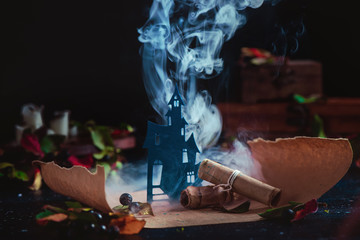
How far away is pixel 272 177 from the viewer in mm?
1460

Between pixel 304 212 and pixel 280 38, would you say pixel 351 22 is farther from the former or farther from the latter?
pixel 304 212

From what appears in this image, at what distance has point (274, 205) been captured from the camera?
4.49 ft

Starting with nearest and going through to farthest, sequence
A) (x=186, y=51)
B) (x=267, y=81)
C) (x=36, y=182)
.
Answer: (x=186, y=51)
(x=36, y=182)
(x=267, y=81)

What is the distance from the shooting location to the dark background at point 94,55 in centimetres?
294

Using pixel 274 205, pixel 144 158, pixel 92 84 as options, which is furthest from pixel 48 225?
pixel 92 84

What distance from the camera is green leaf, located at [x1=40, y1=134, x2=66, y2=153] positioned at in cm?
186

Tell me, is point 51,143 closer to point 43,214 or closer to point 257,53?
point 43,214

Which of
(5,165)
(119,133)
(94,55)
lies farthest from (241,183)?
(94,55)

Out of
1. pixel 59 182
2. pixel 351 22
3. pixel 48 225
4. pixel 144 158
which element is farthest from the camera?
pixel 351 22

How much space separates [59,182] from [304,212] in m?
0.67

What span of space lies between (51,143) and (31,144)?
80 mm

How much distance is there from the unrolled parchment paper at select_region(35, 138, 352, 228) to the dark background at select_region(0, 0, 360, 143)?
138cm

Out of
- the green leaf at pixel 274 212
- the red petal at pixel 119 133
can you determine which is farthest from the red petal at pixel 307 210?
the red petal at pixel 119 133

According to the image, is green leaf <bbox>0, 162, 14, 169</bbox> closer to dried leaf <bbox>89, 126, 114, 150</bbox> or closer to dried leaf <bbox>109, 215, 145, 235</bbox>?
dried leaf <bbox>89, 126, 114, 150</bbox>
